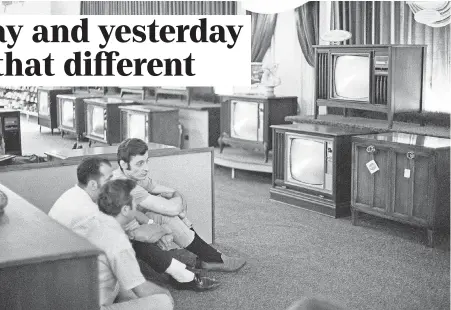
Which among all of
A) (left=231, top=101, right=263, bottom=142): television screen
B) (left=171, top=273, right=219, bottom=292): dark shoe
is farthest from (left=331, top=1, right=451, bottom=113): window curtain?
(left=171, top=273, right=219, bottom=292): dark shoe

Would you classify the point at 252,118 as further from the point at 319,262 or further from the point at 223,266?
the point at 223,266

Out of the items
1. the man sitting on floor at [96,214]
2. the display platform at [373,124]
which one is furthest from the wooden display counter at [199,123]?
the man sitting on floor at [96,214]

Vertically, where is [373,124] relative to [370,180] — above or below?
above

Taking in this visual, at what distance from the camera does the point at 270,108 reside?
272 inches

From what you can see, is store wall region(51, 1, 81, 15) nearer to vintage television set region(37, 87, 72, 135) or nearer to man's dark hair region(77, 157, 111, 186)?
vintage television set region(37, 87, 72, 135)

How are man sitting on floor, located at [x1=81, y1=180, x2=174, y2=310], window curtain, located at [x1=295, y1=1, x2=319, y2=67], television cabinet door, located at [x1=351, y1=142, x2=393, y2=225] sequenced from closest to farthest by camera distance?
man sitting on floor, located at [x1=81, y1=180, x2=174, y2=310], television cabinet door, located at [x1=351, y1=142, x2=393, y2=225], window curtain, located at [x1=295, y1=1, x2=319, y2=67]

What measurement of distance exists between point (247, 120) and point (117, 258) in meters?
4.66

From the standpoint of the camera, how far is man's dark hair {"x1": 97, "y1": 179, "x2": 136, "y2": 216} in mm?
2789

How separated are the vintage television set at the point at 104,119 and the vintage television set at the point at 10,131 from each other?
208 cm

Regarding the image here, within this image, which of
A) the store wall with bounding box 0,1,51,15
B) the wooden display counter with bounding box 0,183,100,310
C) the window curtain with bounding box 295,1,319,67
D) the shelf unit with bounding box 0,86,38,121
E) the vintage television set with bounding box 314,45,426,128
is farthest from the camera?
the store wall with bounding box 0,1,51,15

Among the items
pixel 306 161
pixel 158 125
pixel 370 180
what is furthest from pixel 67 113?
pixel 370 180

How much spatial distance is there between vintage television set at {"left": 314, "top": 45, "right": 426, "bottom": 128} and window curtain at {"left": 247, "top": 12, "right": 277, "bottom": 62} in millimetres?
1858

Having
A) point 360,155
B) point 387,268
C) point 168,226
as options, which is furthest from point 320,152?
point 168,226

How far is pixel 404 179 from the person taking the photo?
4828 millimetres
